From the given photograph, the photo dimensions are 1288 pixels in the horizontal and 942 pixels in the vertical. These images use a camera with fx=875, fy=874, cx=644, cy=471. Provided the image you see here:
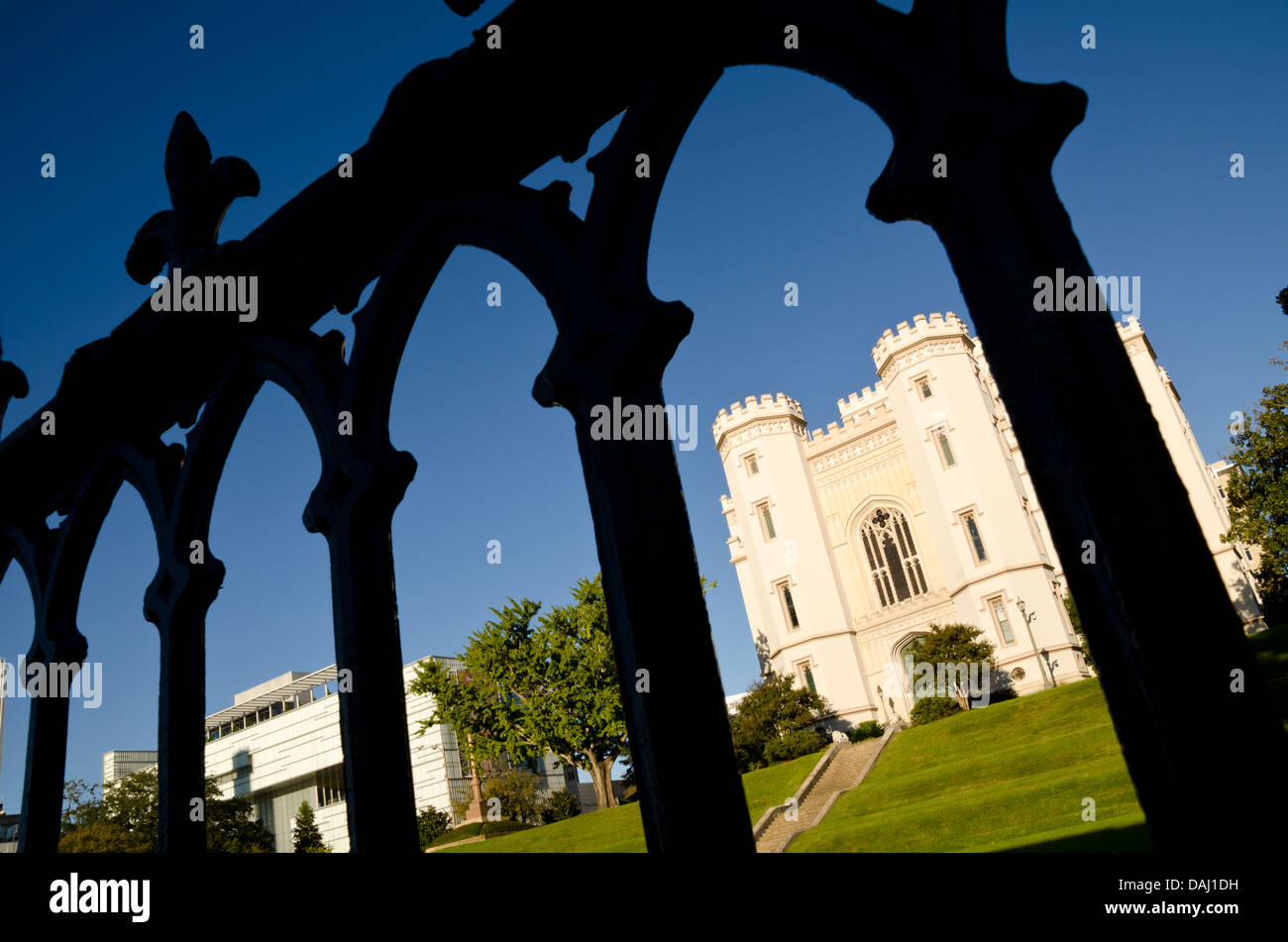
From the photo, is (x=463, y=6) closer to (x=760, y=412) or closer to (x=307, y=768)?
(x=760, y=412)

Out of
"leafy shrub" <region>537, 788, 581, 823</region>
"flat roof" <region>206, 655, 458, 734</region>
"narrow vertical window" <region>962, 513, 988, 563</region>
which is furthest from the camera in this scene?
"flat roof" <region>206, 655, 458, 734</region>

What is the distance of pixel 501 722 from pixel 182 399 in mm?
28072

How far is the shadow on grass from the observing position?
648 centimetres

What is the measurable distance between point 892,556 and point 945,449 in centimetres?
553

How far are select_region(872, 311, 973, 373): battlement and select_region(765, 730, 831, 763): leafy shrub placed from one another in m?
16.6

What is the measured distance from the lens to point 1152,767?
4.70ft

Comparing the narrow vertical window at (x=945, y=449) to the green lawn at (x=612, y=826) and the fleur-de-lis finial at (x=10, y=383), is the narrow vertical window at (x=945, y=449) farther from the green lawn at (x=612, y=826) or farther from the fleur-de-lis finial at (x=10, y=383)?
the fleur-de-lis finial at (x=10, y=383)

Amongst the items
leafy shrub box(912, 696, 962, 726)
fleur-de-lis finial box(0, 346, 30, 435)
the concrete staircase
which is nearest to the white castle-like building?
leafy shrub box(912, 696, 962, 726)

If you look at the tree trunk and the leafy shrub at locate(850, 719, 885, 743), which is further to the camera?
the leafy shrub at locate(850, 719, 885, 743)

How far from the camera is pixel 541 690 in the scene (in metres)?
30.2

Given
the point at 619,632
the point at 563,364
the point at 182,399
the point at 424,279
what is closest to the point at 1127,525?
the point at 619,632

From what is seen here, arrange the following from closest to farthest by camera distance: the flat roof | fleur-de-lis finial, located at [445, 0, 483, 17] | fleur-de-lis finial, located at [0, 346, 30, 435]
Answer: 1. fleur-de-lis finial, located at [445, 0, 483, 17]
2. fleur-de-lis finial, located at [0, 346, 30, 435]
3. the flat roof
